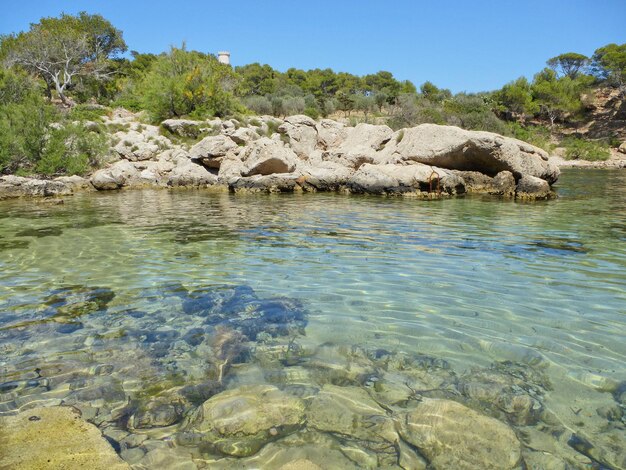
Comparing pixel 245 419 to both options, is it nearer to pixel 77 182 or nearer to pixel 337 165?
pixel 337 165

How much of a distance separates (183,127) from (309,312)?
108 feet

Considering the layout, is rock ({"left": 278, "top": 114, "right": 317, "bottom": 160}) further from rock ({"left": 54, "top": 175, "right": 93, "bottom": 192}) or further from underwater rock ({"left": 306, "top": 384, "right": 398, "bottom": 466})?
underwater rock ({"left": 306, "top": 384, "right": 398, "bottom": 466})

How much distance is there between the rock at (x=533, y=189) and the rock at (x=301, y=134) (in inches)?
547

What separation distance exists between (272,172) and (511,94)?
50735mm

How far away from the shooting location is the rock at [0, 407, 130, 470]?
2.16 m

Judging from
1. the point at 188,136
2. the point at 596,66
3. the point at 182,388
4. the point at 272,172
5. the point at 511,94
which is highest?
the point at 596,66

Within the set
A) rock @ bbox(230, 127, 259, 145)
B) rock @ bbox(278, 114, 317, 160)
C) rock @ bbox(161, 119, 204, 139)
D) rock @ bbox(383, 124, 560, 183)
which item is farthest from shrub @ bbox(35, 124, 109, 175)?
rock @ bbox(383, 124, 560, 183)

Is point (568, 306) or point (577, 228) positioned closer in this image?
point (568, 306)

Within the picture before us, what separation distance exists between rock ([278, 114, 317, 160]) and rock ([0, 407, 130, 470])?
1017 inches

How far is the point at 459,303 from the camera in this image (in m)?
4.88

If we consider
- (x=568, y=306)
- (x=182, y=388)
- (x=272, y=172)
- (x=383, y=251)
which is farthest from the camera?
(x=272, y=172)

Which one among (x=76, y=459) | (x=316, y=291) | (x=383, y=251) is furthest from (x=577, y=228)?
(x=76, y=459)

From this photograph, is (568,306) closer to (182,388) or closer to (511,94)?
(182,388)

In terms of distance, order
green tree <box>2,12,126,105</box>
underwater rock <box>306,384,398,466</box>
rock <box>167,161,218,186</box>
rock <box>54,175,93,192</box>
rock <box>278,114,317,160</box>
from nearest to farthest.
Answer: underwater rock <box>306,384,398,466</box>, rock <box>54,175,93,192</box>, rock <box>167,161,218,186</box>, rock <box>278,114,317,160</box>, green tree <box>2,12,126,105</box>
